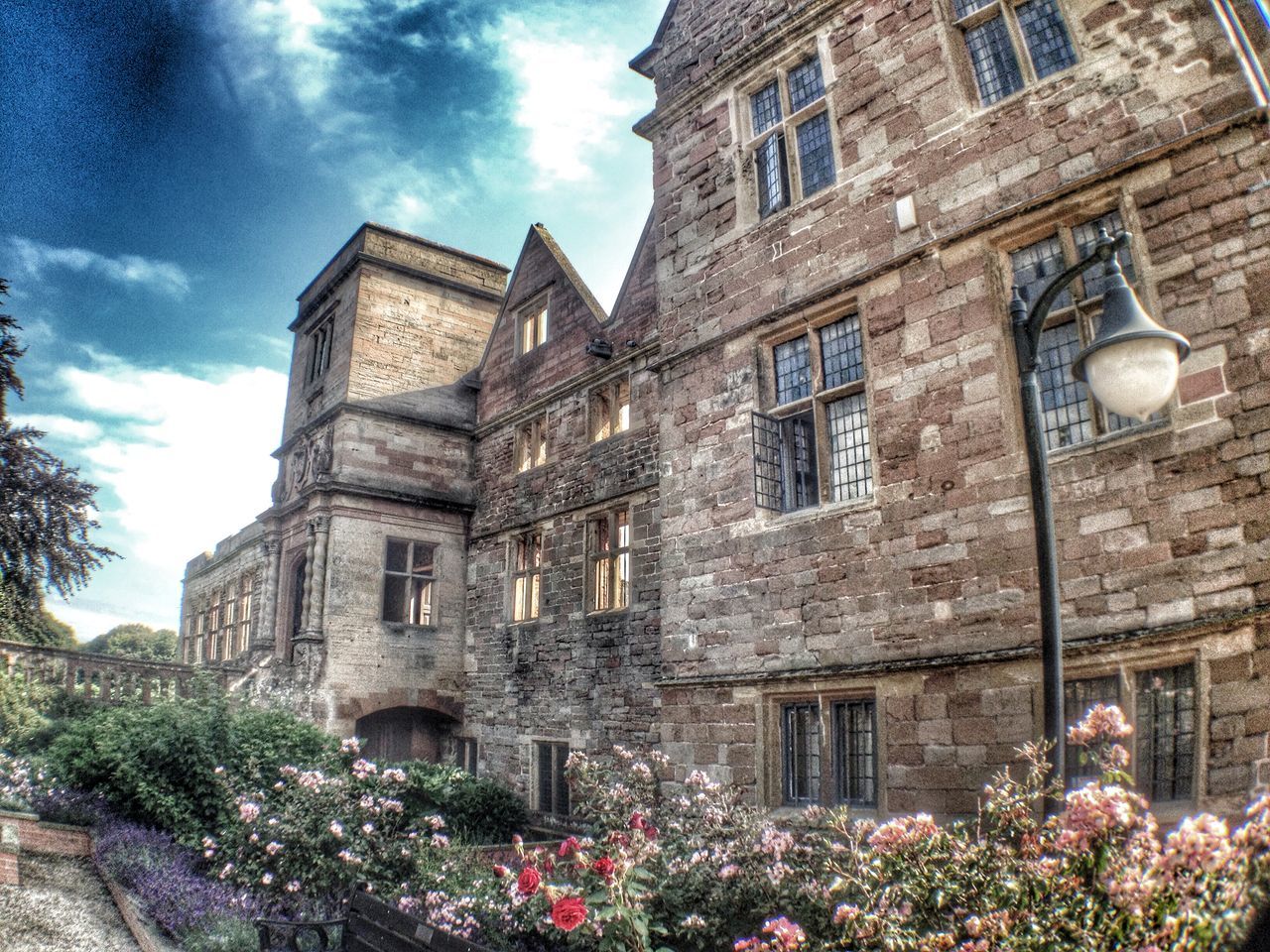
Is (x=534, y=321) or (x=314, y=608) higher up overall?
(x=534, y=321)

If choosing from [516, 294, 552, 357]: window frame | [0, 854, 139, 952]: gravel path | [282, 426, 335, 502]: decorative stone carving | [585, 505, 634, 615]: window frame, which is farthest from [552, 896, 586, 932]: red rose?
[282, 426, 335, 502]: decorative stone carving

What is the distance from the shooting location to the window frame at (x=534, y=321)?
17281 millimetres

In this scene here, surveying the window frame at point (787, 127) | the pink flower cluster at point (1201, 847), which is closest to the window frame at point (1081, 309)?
the window frame at point (787, 127)

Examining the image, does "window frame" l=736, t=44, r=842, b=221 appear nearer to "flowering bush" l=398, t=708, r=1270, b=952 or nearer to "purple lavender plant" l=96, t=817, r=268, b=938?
"flowering bush" l=398, t=708, r=1270, b=952

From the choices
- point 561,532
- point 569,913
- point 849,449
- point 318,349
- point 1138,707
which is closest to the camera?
point 569,913

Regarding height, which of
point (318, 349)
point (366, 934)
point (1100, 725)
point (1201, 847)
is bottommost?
point (366, 934)

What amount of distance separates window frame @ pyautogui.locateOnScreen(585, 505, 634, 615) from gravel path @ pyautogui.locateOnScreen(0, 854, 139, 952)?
743 cm

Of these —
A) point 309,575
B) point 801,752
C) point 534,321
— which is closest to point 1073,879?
point 801,752

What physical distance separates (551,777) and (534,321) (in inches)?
346

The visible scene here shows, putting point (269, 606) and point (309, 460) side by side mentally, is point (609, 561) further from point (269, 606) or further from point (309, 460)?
point (269, 606)

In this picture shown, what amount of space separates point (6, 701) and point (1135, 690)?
52.9 feet

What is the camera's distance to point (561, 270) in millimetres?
16969

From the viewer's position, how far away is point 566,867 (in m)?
7.24

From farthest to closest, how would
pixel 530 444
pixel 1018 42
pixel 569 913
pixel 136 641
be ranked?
1. pixel 136 641
2. pixel 530 444
3. pixel 1018 42
4. pixel 569 913
